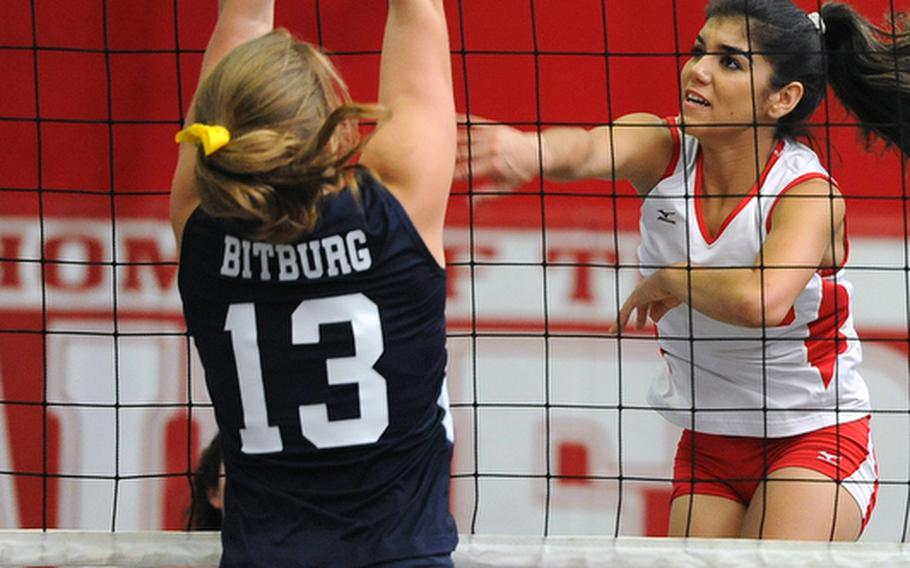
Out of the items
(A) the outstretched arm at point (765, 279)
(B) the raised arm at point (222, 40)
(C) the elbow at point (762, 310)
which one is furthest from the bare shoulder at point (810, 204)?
(B) the raised arm at point (222, 40)

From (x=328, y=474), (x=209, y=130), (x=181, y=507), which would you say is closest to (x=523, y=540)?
(x=328, y=474)

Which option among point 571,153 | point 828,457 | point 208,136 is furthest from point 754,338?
point 208,136

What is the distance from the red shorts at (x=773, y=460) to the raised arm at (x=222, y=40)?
1295 mm

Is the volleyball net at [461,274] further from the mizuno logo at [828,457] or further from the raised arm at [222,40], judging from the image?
the raised arm at [222,40]

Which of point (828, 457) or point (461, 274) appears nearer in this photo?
point (828, 457)

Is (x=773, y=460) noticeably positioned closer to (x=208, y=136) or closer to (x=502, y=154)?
(x=502, y=154)

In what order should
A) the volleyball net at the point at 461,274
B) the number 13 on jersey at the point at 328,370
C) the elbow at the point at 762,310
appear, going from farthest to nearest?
the volleyball net at the point at 461,274, the elbow at the point at 762,310, the number 13 on jersey at the point at 328,370

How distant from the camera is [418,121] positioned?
70.1 inches

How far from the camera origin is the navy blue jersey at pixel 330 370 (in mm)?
1722

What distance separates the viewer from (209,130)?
64.5 inches

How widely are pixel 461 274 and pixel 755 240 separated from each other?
1252 millimetres

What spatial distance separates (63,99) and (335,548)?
2.41 m

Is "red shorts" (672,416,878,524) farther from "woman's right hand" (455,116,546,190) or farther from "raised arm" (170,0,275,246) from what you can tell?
"raised arm" (170,0,275,246)

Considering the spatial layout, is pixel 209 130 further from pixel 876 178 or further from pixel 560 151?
pixel 876 178
